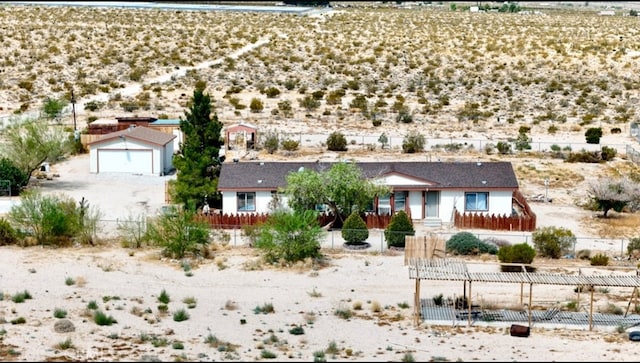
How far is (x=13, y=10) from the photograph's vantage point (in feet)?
408

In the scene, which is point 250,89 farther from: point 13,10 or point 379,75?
point 13,10

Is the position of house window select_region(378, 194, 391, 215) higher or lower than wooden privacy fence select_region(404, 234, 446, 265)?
higher

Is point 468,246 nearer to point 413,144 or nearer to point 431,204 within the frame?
point 431,204

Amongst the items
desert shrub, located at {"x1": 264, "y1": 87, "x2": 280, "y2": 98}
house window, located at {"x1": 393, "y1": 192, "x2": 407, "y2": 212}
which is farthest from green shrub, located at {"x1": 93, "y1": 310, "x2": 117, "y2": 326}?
desert shrub, located at {"x1": 264, "y1": 87, "x2": 280, "y2": 98}

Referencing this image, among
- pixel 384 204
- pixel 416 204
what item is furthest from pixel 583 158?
pixel 384 204

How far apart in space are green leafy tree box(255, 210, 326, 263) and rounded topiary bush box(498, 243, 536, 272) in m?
7.09

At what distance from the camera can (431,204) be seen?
46.8 meters

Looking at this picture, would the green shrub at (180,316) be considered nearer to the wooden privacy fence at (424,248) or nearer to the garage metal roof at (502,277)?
the garage metal roof at (502,277)

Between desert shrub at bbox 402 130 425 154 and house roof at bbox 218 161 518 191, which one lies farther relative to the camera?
desert shrub at bbox 402 130 425 154

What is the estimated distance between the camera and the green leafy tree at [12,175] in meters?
50.2

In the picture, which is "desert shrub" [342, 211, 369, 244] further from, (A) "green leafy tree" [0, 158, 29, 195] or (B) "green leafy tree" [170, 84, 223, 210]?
(A) "green leafy tree" [0, 158, 29, 195]

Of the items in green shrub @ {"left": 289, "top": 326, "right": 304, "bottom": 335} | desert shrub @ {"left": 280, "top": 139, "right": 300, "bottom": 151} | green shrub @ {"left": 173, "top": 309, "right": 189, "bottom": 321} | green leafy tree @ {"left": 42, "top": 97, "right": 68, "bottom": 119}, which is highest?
green leafy tree @ {"left": 42, "top": 97, "right": 68, "bottom": 119}

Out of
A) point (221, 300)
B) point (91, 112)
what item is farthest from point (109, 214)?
point (91, 112)

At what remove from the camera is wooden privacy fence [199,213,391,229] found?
44969mm
